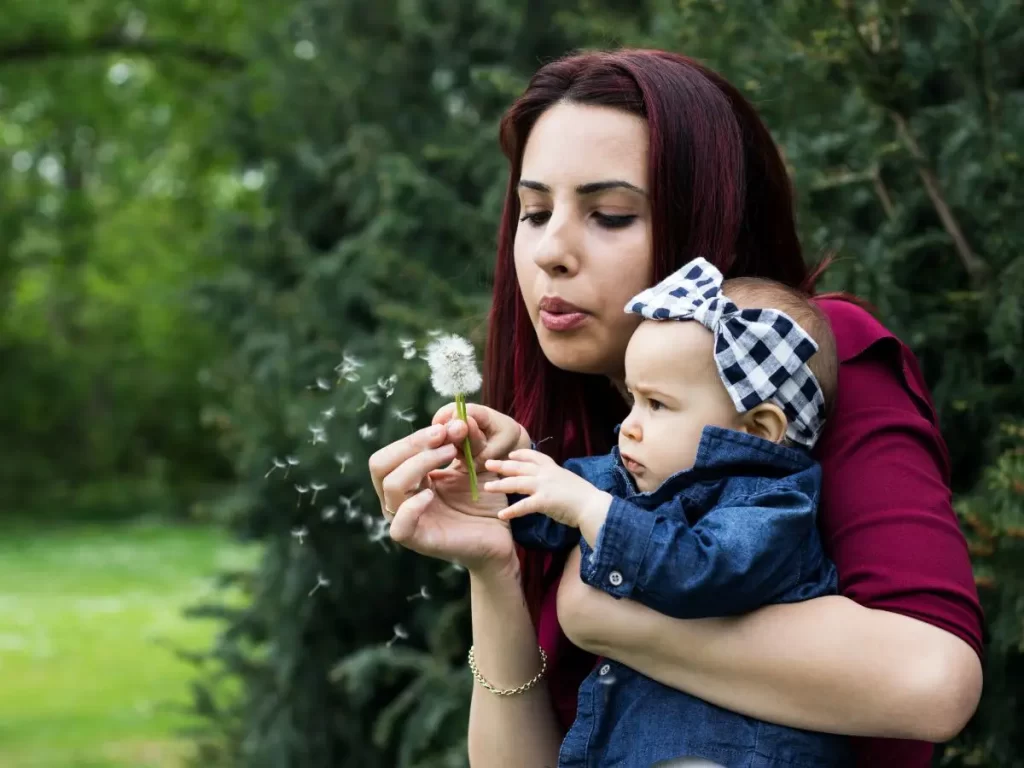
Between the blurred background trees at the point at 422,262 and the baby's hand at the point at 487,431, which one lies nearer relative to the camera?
the baby's hand at the point at 487,431

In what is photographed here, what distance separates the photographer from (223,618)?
17.9 feet

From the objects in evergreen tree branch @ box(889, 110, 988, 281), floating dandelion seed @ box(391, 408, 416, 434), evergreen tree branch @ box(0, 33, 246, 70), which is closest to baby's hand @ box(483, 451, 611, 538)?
floating dandelion seed @ box(391, 408, 416, 434)

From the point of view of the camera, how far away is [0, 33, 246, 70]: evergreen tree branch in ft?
34.7

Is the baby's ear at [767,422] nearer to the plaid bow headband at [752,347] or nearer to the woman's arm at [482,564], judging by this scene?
the plaid bow headband at [752,347]

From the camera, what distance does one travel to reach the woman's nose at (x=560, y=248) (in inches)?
81.6

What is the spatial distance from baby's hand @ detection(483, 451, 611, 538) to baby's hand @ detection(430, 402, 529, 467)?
7.5 inches

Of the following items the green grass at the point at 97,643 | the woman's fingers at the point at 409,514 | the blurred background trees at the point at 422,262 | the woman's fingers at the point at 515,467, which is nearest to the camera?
the woman's fingers at the point at 515,467

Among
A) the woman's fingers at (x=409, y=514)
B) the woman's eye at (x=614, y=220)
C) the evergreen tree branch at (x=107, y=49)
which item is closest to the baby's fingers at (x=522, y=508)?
the woman's fingers at (x=409, y=514)

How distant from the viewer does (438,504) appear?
2074mm

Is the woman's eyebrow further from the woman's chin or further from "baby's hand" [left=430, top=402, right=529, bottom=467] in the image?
"baby's hand" [left=430, top=402, right=529, bottom=467]

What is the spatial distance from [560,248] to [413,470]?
0.40m

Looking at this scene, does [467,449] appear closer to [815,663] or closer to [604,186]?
[604,186]

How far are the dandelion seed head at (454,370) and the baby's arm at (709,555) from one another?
→ 32 centimetres

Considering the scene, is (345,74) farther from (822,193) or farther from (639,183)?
(639,183)
